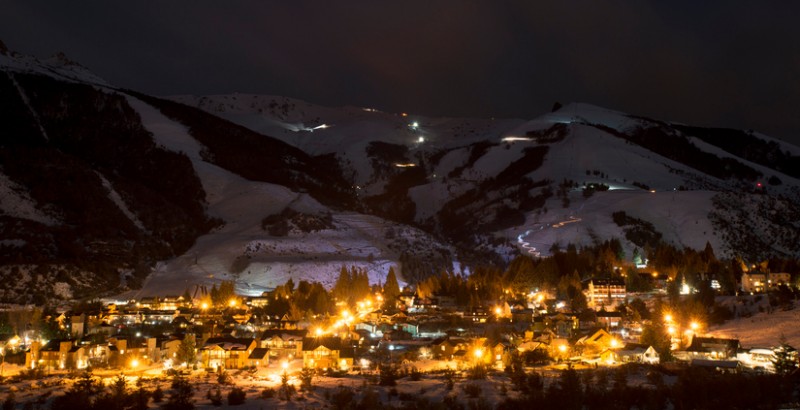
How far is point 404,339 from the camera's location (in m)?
61.1

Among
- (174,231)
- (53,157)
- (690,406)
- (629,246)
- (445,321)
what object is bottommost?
(690,406)

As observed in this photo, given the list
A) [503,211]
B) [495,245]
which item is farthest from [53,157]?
[503,211]

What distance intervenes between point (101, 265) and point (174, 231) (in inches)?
1430

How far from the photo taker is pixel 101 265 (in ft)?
347

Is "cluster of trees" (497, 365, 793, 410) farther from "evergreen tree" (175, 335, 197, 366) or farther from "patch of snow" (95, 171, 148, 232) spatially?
"patch of snow" (95, 171, 148, 232)

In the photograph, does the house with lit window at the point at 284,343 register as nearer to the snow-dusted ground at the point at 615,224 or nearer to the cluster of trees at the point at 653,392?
the cluster of trees at the point at 653,392

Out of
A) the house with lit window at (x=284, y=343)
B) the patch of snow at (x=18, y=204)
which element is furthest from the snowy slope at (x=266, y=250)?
the house with lit window at (x=284, y=343)

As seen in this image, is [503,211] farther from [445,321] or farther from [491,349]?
[491,349]

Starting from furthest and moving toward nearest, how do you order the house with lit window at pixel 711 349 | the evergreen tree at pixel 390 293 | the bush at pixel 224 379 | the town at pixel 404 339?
1. the evergreen tree at pixel 390 293
2. the house with lit window at pixel 711 349
3. the town at pixel 404 339
4. the bush at pixel 224 379

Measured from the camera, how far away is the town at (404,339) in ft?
132

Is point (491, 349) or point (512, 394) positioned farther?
point (491, 349)

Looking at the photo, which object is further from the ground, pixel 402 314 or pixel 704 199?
pixel 704 199

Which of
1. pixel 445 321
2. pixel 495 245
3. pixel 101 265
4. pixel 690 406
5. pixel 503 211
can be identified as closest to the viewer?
pixel 690 406

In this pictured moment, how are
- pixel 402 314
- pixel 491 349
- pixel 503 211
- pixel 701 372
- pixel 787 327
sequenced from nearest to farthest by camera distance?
pixel 701 372, pixel 491 349, pixel 787 327, pixel 402 314, pixel 503 211
